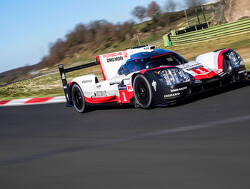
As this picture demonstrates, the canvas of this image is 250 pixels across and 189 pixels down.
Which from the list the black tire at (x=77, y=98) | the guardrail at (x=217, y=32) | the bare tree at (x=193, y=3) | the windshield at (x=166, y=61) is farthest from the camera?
the bare tree at (x=193, y=3)

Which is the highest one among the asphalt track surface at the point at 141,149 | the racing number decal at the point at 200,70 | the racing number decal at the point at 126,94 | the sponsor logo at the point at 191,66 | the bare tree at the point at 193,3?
the bare tree at the point at 193,3

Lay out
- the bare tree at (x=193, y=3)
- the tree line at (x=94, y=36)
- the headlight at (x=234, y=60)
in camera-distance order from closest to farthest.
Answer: the headlight at (x=234, y=60)
the tree line at (x=94, y=36)
the bare tree at (x=193, y=3)

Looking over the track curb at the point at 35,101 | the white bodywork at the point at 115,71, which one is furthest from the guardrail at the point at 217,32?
the white bodywork at the point at 115,71

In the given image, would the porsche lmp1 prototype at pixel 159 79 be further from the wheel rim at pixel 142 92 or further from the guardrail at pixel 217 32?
the guardrail at pixel 217 32

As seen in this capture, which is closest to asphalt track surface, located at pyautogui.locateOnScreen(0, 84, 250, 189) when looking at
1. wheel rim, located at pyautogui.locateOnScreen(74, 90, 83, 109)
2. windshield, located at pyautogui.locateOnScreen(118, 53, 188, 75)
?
windshield, located at pyautogui.locateOnScreen(118, 53, 188, 75)

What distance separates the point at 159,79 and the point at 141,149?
1992mm

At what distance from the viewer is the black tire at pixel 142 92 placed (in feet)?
19.3

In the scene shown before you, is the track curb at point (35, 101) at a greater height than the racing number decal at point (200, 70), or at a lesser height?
lesser

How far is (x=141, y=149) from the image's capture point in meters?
3.92

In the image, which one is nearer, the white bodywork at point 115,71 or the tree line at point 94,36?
the white bodywork at point 115,71

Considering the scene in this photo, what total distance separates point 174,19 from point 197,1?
5.55 meters

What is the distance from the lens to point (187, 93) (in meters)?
5.70

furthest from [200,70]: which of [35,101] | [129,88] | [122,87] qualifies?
[35,101]

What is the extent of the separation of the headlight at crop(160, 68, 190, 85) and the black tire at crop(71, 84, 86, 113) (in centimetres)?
244
